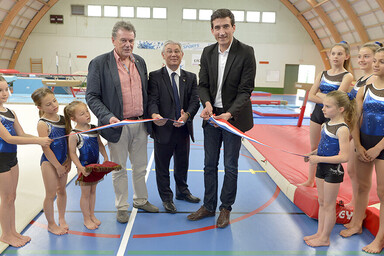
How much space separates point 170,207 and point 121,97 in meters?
1.36

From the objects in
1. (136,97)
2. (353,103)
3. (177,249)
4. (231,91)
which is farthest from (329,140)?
(136,97)

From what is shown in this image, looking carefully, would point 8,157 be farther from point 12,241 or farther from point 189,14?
point 189,14

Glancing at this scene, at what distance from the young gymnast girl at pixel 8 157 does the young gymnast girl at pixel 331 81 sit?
281 centimetres

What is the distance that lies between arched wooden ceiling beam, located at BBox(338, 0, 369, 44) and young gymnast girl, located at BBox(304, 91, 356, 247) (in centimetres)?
1615

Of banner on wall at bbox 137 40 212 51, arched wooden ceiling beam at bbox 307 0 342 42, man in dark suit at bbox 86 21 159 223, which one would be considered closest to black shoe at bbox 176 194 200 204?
man in dark suit at bbox 86 21 159 223

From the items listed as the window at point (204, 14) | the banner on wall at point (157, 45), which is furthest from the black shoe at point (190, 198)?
the window at point (204, 14)

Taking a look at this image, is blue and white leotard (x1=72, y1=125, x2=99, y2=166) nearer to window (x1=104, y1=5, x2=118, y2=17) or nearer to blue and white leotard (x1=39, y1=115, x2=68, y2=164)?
blue and white leotard (x1=39, y1=115, x2=68, y2=164)

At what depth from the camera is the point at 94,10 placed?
61.6 ft

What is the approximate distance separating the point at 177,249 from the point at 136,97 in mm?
1477

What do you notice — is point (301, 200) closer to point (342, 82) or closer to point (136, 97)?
point (342, 82)

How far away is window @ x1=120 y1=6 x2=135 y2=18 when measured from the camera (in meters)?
18.6

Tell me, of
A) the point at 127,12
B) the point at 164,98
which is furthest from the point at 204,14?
the point at 164,98

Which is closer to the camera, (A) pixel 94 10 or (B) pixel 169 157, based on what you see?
(B) pixel 169 157

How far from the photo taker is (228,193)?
111 inches
